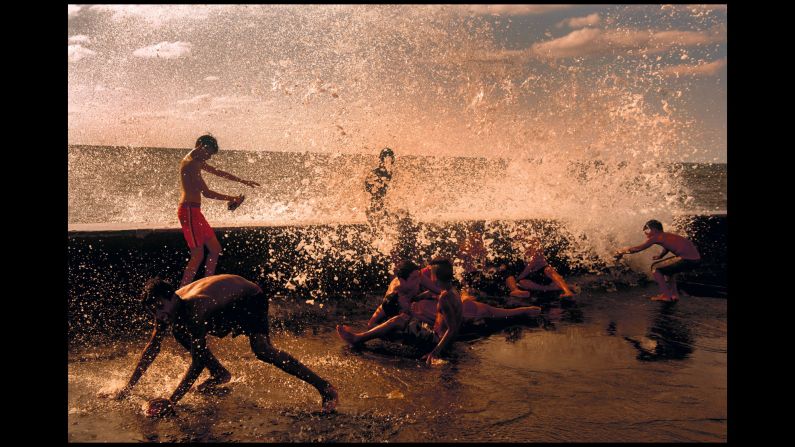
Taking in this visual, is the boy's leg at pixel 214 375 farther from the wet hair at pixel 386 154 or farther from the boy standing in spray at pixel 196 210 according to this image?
the wet hair at pixel 386 154

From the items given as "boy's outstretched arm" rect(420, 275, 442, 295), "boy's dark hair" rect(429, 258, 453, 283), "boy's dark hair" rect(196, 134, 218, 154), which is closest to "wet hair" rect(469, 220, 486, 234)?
"boy's outstretched arm" rect(420, 275, 442, 295)

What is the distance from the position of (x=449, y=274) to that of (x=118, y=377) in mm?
3022

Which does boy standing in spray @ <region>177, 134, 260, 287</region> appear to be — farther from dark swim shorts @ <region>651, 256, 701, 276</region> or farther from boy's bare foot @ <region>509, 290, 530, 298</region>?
dark swim shorts @ <region>651, 256, 701, 276</region>

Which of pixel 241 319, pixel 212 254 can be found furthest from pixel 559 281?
pixel 241 319

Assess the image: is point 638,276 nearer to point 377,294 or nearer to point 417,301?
point 377,294

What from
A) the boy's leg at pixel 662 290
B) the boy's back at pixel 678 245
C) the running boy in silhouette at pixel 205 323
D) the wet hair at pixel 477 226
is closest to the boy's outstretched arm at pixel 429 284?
the running boy in silhouette at pixel 205 323

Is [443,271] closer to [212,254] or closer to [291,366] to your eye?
[291,366]

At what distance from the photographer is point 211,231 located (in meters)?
6.96

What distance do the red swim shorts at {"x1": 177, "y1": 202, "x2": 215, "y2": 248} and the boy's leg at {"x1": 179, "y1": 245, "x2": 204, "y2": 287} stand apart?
0.06m

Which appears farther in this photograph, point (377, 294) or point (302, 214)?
point (302, 214)

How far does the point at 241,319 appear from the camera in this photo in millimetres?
4312

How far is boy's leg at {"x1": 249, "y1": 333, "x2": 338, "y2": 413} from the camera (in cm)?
417

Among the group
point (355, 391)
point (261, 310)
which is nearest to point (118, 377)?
point (261, 310)

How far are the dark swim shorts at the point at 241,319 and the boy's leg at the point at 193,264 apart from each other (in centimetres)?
260
